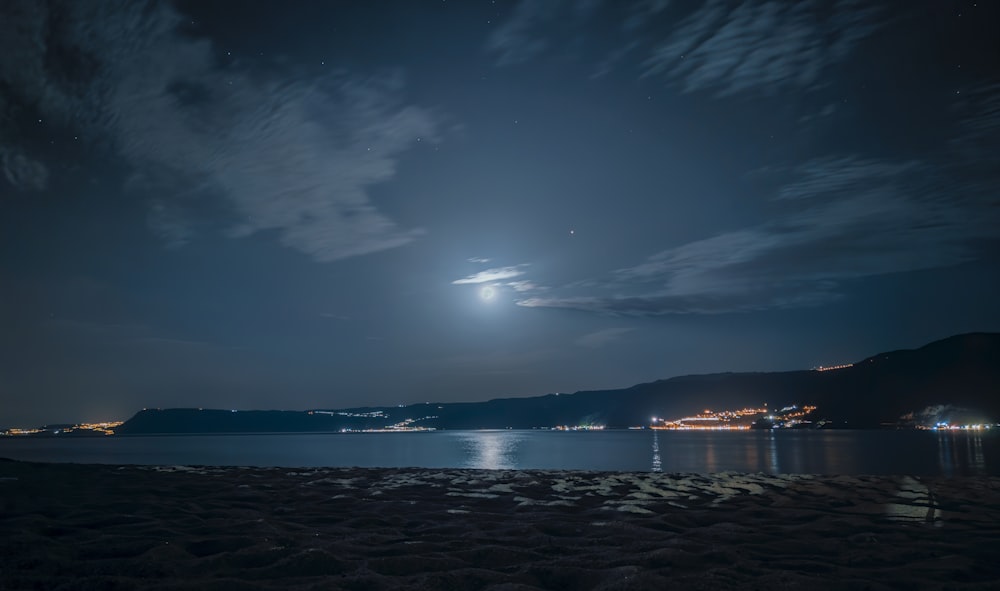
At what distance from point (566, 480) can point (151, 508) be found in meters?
12.4

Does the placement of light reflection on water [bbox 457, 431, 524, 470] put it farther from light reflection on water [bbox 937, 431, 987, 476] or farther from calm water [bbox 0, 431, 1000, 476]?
light reflection on water [bbox 937, 431, 987, 476]

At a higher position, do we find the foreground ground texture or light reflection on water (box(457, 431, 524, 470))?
the foreground ground texture

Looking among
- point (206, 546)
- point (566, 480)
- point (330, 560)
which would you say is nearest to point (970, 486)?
point (566, 480)

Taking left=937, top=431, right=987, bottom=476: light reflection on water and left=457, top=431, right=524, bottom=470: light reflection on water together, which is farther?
left=457, top=431, right=524, bottom=470: light reflection on water

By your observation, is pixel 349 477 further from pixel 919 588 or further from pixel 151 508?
pixel 919 588

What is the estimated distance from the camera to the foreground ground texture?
633cm

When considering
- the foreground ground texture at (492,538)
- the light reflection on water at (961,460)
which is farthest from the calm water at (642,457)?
the foreground ground texture at (492,538)

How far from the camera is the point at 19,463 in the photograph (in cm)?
2048

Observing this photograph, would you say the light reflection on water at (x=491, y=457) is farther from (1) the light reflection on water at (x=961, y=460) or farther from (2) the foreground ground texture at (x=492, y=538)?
(1) the light reflection on water at (x=961, y=460)

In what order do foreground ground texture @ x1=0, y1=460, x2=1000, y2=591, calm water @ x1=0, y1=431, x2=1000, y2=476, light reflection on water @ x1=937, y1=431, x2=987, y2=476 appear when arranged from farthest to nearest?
calm water @ x1=0, y1=431, x2=1000, y2=476, light reflection on water @ x1=937, y1=431, x2=987, y2=476, foreground ground texture @ x1=0, y1=460, x2=1000, y2=591

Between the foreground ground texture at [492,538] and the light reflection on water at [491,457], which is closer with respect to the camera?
the foreground ground texture at [492,538]

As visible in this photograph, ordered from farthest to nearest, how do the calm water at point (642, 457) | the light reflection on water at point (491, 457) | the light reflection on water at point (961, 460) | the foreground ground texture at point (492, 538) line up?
the light reflection on water at point (491, 457), the calm water at point (642, 457), the light reflection on water at point (961, 460), the foreground ground texture at point (492, 538)

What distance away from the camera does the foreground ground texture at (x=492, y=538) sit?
249 inches

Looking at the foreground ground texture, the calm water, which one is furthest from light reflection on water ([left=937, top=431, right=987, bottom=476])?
the foreground ground texture
